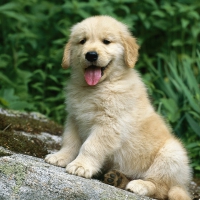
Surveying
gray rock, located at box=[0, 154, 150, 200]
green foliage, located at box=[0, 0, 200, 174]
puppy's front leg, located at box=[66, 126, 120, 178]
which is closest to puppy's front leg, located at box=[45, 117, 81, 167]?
puppy's front leg, located at box=[66, 126, 120, 178]

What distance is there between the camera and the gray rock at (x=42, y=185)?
12.4 feet

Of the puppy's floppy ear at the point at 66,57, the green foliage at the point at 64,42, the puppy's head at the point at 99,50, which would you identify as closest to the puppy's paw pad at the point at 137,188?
the puppy's head at the point at 99,50

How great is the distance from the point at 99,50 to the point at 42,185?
5.00 ft

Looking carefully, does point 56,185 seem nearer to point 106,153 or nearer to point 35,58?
point 106,153

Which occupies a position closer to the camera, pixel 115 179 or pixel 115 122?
pixel 115 179

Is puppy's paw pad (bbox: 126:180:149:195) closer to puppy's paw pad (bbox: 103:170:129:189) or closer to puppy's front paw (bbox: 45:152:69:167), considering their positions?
puppy's paw pad (bbox: 103:170:129:189)

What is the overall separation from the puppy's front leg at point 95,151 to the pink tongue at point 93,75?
49 cm

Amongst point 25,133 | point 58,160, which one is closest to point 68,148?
point 58,160

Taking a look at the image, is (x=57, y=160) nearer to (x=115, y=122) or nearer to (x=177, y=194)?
(x=115, y=122)

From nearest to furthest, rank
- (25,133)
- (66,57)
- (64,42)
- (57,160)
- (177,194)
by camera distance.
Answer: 1. (177,194)
2. (57,160)
3. (66,57)
4. (25,133)
5. (64,42)

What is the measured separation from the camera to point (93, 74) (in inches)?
193

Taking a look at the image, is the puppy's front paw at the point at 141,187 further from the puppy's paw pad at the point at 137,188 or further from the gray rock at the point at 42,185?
the gray rock at the point at 42,185

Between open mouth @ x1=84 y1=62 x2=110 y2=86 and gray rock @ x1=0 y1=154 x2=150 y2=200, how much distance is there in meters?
1.07

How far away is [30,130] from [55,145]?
38 centimetres
